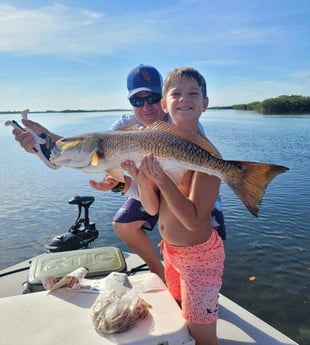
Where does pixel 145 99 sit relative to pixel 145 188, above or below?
above

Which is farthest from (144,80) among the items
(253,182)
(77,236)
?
(253,182)

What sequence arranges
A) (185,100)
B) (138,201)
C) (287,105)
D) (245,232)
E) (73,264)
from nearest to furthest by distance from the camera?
(185,100) < (73,264) < (138,201) < (245,232) < (287,105)

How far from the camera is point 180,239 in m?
3.06

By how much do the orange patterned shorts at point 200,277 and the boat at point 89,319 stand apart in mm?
124

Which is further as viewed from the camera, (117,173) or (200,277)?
(117,173)

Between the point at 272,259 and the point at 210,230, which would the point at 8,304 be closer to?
the point at 210,230

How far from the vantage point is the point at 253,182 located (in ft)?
8.78

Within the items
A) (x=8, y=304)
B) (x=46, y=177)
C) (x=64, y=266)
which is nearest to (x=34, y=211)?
(x=46, y=177)

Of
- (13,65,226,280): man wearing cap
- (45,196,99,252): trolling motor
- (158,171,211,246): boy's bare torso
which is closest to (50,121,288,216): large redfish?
(158,171,211,246): boy's bare torso

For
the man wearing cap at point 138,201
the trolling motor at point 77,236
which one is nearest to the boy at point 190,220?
the man wearing cap at point 138,201

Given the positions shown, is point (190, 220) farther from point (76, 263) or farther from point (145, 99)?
point (145, 99)

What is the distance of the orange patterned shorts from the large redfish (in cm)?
57

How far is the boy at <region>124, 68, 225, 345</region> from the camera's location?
2834 millimetres

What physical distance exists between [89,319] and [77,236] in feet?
7.20
